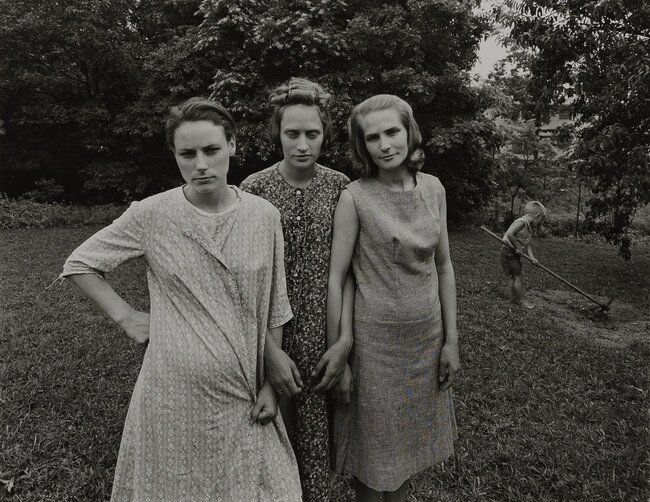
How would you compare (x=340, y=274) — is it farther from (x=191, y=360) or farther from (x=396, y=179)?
(x=191, y=360)

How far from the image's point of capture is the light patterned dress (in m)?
1.46

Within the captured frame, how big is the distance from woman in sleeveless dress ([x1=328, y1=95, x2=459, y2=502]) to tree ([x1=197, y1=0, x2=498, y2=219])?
9.89 meters

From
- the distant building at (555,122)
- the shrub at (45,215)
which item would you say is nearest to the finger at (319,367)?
the distant building at (555,122)

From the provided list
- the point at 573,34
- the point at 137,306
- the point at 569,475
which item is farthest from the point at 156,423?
the point at 573,34

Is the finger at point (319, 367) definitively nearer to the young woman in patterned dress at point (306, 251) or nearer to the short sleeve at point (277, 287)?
the young woman in patterned dress at point (306, 251)

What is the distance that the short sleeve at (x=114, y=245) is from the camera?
4.89ft

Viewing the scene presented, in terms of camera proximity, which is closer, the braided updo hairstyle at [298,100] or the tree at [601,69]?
the braided updo hairstyle at [298,100]

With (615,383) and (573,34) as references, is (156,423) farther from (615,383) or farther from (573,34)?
(573,34)

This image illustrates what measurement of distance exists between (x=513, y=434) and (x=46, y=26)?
16.3 meters

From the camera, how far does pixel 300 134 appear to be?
1.80 m

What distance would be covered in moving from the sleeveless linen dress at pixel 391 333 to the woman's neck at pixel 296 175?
18cm

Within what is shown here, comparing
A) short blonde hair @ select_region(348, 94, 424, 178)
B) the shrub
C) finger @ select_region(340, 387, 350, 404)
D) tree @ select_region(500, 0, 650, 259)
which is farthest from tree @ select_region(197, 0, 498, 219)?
finger @ select_region(340, 387, 350, 404)

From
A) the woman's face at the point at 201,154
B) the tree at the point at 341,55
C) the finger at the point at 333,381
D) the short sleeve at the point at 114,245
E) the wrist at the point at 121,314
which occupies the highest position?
the tree at the point at 341,55

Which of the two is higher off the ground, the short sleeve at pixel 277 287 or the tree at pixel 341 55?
the tree at pixel 341 55
